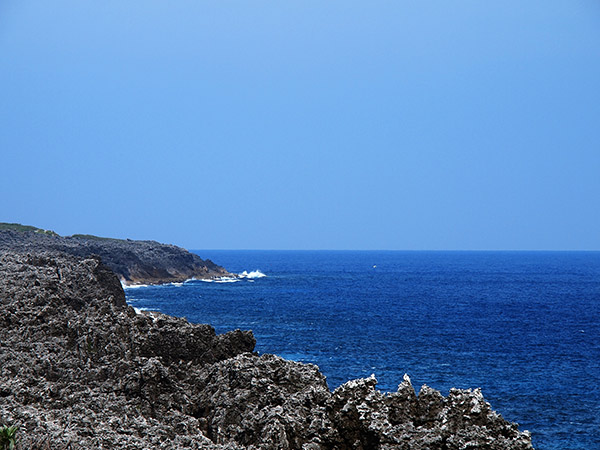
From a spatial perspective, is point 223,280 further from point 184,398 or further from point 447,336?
point 184,398

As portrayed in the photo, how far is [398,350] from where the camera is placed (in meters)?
52.0

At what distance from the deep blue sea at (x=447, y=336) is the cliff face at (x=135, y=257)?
13.8 meters

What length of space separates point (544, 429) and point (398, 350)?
21790 mm

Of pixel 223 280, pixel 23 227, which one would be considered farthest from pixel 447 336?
pixel 23 227

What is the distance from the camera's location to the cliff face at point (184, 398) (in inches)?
555

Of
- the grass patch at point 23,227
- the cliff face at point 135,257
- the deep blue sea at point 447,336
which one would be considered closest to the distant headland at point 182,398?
the deep blue sea at point 447,336

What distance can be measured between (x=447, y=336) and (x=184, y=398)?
151 feet

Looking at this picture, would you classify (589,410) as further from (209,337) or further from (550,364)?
(209,337)

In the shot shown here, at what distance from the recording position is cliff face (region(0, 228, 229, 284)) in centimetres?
10200

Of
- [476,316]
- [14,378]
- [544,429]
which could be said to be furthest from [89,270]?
[476,316]

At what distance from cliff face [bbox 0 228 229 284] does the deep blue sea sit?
13.8m

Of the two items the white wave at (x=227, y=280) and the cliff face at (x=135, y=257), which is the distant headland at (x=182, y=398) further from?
the white wave at (x=227, y=280)

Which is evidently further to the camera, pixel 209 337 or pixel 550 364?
pixel 550 364

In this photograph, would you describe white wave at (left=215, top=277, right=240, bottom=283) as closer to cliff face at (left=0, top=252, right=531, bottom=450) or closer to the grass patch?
the grass patch
